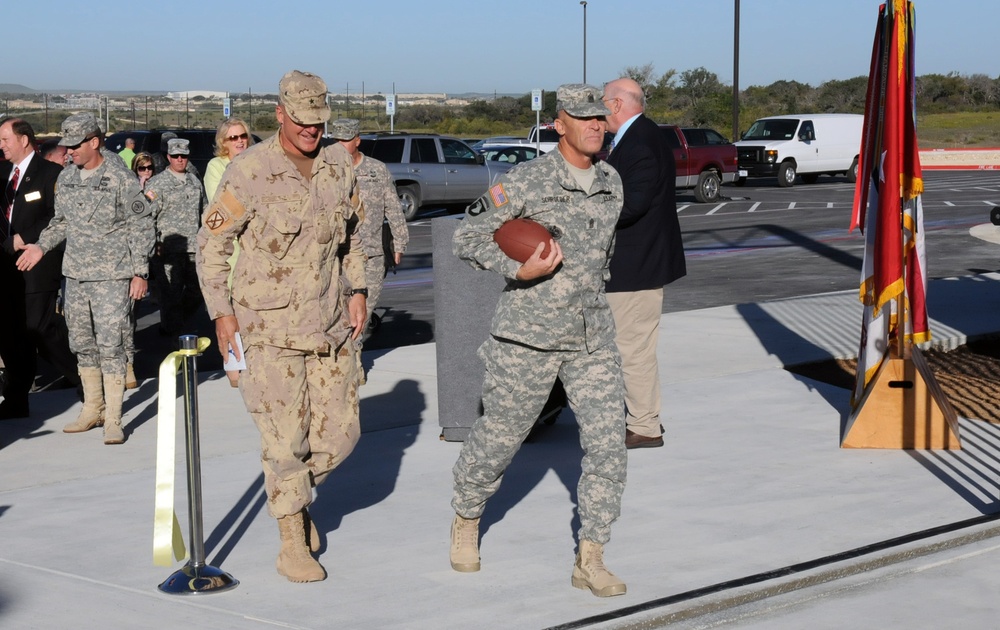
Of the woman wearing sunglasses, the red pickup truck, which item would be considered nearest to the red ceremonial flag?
the woman wearing sunglasses

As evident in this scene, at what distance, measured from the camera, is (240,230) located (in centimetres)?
511

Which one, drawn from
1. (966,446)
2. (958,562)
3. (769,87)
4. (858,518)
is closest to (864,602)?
(958,562)

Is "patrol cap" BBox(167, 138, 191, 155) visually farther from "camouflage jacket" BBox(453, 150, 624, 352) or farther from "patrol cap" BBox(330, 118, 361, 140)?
"camouflage jacket" BBox(453, 150, 624, 352)

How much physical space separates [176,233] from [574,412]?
7.39 metres

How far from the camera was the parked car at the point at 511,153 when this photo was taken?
103 feet

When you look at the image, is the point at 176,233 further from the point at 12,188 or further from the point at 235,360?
the point at 235,360

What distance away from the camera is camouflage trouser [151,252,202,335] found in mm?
11812

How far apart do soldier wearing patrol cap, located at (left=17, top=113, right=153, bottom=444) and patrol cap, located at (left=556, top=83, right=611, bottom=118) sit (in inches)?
148

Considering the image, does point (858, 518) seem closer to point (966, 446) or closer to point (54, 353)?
point (966, 446)

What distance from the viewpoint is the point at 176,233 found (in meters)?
11.5

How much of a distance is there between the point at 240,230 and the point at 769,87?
92040 millimetres

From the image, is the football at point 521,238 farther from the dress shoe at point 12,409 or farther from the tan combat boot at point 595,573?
the dress shoe at point 12,409

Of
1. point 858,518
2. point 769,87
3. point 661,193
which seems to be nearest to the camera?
point 858,518

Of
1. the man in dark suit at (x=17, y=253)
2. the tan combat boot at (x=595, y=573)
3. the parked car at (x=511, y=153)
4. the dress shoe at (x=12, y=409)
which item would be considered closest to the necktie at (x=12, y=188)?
the man in dark suit at (x=17, y=253)
